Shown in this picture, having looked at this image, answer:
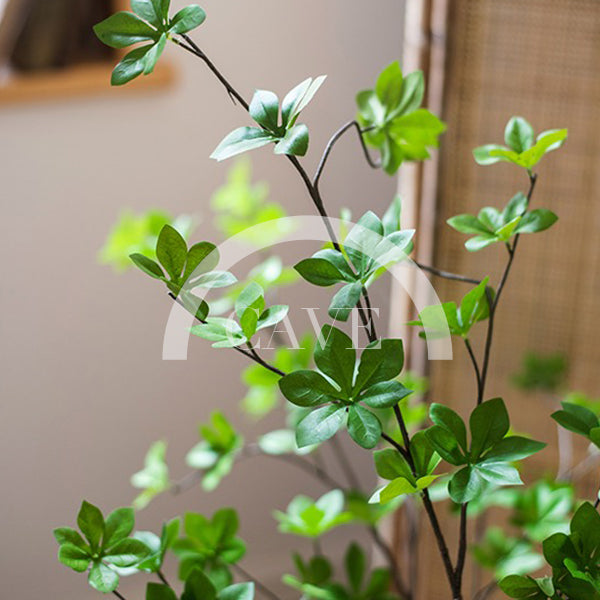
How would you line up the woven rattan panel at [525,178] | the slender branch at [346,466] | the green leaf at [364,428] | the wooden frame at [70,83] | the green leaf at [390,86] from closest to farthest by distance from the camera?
the green leaf at [364,428] < the green leaf at [390,86] < the woven rattan panel at [525,178] < the slender branch at [346,466] < the wooden frame at [70,83]

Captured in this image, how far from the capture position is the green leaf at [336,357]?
20.5 inches

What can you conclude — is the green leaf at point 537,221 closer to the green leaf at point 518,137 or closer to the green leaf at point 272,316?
the green leaf at point 518,137

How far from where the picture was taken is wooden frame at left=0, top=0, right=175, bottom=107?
1.36 m

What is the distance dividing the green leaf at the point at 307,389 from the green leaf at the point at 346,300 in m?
0.04

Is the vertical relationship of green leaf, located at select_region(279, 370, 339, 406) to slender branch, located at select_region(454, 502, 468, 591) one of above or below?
above

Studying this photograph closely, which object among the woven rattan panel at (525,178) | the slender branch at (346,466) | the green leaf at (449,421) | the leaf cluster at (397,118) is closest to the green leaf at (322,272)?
the green leaf at (449,421)

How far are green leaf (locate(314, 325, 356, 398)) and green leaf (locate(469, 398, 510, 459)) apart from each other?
0.09m

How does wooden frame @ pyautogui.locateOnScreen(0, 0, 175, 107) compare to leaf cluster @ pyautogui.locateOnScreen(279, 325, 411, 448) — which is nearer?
leaf cluster @ pyautogui.locateOnScreen(279, 325, 411, 448)

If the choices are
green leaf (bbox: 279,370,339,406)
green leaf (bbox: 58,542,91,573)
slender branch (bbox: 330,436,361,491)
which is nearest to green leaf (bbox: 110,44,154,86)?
green leaf (bbox: 279,370,339,406)

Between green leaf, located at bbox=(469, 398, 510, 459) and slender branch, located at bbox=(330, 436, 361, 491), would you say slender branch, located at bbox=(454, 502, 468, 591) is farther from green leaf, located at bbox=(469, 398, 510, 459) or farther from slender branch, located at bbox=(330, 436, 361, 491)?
slender branch, located at bbox=(330, 436, 361, 491)

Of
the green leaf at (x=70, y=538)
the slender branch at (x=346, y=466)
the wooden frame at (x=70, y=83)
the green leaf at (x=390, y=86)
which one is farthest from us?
the wooden frame at (x=70, y=83)

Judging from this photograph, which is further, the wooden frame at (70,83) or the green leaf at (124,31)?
the wooden frame at (70,83)

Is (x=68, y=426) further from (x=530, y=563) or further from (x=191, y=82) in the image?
(x=530, y=563)

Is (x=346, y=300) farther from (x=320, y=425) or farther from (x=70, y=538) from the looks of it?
(x=70, y=538)
